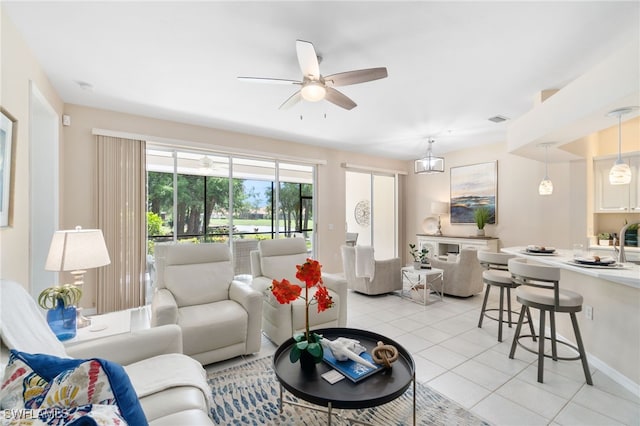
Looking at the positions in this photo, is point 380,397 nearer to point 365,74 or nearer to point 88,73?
point 365,74

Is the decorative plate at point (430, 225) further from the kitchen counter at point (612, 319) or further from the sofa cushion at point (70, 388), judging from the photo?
the sofa cushion at point (70, 388)

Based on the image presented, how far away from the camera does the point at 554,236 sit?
4734mm

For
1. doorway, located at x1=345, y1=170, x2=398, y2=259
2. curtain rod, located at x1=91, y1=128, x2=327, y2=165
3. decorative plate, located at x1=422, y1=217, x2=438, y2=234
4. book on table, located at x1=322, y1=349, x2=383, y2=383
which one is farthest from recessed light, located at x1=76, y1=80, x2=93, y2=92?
decorative plate, located at x1=422, y1=217, x2=438, y2=234

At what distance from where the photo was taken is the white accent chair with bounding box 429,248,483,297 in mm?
4281

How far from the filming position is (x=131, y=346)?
1702 mm

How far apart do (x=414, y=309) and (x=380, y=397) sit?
276 cm

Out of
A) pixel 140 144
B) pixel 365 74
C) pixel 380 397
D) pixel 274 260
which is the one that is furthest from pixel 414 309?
pixel 140 144

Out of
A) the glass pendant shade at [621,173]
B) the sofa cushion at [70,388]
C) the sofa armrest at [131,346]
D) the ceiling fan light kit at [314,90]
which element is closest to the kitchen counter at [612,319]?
the glass pendant shade at [621,173]

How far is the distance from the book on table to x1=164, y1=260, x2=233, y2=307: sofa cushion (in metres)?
1.51

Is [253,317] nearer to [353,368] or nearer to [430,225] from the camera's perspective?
[353,368]

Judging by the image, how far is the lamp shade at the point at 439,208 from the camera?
6082 mm

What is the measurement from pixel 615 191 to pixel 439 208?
2.64 m

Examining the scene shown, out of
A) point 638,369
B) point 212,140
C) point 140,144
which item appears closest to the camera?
point 638,369

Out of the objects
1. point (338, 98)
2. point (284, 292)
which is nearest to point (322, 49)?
point (338, 98)
